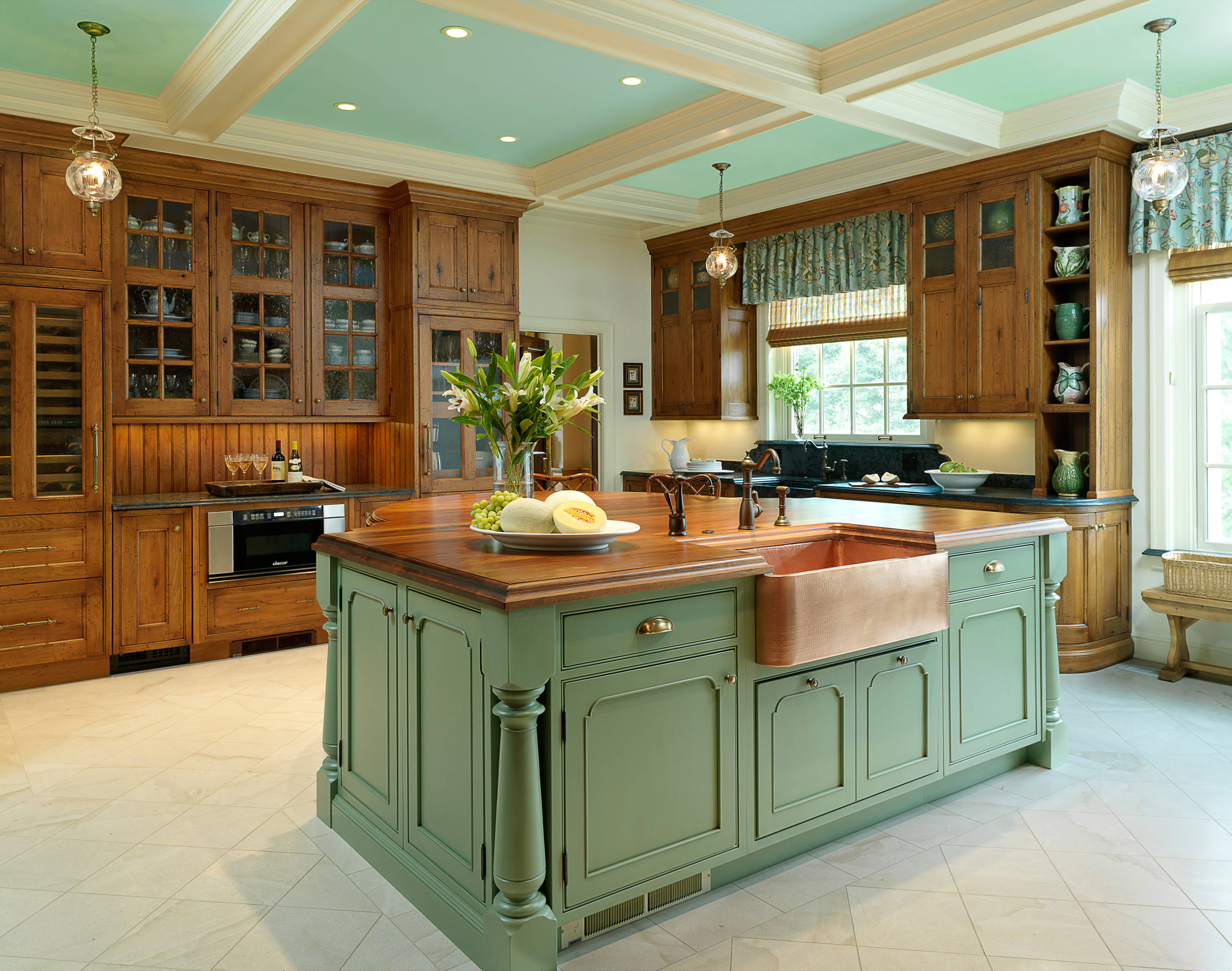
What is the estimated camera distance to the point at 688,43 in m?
3.57

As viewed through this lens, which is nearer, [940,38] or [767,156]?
[940,38]

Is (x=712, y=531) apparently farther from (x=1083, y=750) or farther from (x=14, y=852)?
(x=14, y=852)

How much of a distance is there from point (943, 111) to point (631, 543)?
128 inches

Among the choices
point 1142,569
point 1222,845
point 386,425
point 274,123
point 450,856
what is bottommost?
point 1222,845

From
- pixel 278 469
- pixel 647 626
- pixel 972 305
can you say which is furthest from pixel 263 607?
pixel 972 305

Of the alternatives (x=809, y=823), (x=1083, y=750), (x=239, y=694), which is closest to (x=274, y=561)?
(x=239, y=694)

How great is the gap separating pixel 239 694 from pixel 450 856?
250 cm

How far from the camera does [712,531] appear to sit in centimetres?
293

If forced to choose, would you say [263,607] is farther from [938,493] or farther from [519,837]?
[938,493]

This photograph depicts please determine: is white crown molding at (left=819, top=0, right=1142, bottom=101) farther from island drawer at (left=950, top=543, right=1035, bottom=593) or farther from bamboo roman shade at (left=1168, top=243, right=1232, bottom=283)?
island drawer at (left=950, top=543, right=1035, bottom=593)

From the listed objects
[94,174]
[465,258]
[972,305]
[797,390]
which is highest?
[465,258]

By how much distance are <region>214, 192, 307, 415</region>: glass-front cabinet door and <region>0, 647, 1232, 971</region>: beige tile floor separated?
223 cm

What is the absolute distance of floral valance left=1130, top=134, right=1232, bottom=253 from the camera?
14.6 feet

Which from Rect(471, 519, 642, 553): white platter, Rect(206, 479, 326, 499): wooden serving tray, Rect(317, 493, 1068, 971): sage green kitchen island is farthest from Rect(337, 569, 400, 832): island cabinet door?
Rect(206, 479, 326, 499): wooden serving tray
